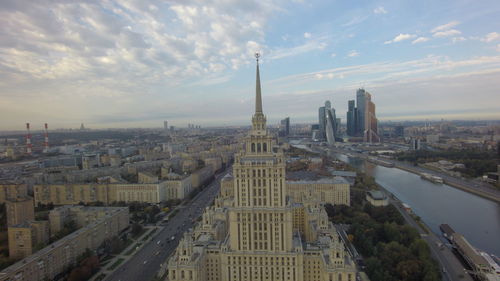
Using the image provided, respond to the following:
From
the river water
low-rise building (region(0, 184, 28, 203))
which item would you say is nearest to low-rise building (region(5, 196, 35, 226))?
low-rise building (region(0, 184, 28, 203))

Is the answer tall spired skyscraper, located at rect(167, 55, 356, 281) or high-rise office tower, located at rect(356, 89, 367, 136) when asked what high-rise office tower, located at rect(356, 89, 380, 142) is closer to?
high-rise office tower, located at rect(356, 89, 367, 136)

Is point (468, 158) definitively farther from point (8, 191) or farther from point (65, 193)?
point (8, 191)

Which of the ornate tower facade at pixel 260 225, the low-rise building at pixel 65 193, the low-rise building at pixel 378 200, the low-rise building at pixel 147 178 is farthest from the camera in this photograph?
the low-rise building at pixel 147 178

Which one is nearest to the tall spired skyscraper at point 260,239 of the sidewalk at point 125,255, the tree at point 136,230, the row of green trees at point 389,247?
the row of green trees at point 389,247

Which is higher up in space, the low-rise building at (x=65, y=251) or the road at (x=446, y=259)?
the low-rise building at (x=65, y=251)

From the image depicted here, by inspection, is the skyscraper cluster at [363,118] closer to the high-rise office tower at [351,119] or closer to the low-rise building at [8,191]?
the high-rise office tower at [351,119]

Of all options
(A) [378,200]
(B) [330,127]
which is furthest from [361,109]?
(A) [378,200]
